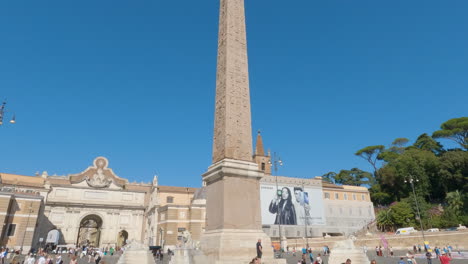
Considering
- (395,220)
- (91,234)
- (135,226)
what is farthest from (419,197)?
(91,234)

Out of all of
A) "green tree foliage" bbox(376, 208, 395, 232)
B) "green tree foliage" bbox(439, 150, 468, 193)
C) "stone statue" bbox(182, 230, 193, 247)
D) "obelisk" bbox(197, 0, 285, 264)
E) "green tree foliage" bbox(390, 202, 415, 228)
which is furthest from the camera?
"green tree foliage" bbox(439, 150, 468, 193)

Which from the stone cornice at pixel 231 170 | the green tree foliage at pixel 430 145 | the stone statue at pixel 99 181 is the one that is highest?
the green tree foliage at pixel 430 145

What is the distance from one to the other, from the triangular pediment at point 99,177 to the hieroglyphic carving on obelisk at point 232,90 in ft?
119

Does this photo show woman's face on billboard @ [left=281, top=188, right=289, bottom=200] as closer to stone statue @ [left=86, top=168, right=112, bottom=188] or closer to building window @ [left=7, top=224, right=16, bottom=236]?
stone statue @ [left=86, top=168, right=112, bottom=188]

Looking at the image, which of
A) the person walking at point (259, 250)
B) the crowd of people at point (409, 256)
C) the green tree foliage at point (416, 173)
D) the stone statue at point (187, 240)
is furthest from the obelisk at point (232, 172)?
the green tree foliage at point (416, 173)

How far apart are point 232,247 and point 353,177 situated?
6108 centimetres

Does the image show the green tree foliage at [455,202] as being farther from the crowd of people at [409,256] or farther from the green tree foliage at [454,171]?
the crowd of people at [409,256]

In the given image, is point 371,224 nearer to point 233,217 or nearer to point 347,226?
point 347,226

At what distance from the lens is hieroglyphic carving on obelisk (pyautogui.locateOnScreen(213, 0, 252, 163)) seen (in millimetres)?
8977

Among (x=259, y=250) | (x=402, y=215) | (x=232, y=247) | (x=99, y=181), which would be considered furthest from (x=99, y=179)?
(x=259, y=250)

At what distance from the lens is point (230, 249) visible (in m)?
7.33

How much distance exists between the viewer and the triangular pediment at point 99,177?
40906 mm

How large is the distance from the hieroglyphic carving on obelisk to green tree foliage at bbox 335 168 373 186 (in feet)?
189

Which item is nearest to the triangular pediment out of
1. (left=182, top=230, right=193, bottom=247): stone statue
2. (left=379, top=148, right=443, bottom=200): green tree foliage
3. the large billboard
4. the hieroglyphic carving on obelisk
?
the large billboard
